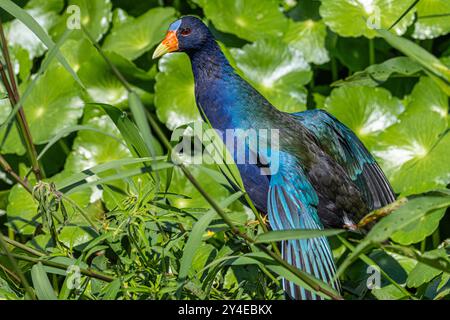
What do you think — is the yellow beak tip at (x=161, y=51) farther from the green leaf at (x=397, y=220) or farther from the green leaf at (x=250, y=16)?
the green leaf at (x=397, y=220)

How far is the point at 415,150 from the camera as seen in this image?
284cm

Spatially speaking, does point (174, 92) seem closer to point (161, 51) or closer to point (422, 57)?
point (161, 51)

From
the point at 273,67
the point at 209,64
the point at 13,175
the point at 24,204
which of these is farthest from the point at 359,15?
the point at 13,175

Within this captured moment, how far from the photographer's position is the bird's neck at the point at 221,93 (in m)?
2.43

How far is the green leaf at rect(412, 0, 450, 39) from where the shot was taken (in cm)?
300

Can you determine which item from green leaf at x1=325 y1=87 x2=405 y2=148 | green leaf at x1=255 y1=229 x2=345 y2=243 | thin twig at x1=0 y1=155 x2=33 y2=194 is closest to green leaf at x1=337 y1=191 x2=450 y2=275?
green leaf at x1=255 y1=229 x2=345 y2=243

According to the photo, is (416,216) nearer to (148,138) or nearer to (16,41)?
(148,138)

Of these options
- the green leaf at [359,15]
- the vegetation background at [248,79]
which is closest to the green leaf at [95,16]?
the vegetation background at [248,79]

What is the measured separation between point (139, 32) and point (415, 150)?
122 cm

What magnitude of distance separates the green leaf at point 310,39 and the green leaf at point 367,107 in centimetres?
24

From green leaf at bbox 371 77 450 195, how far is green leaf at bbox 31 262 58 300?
1.46m
